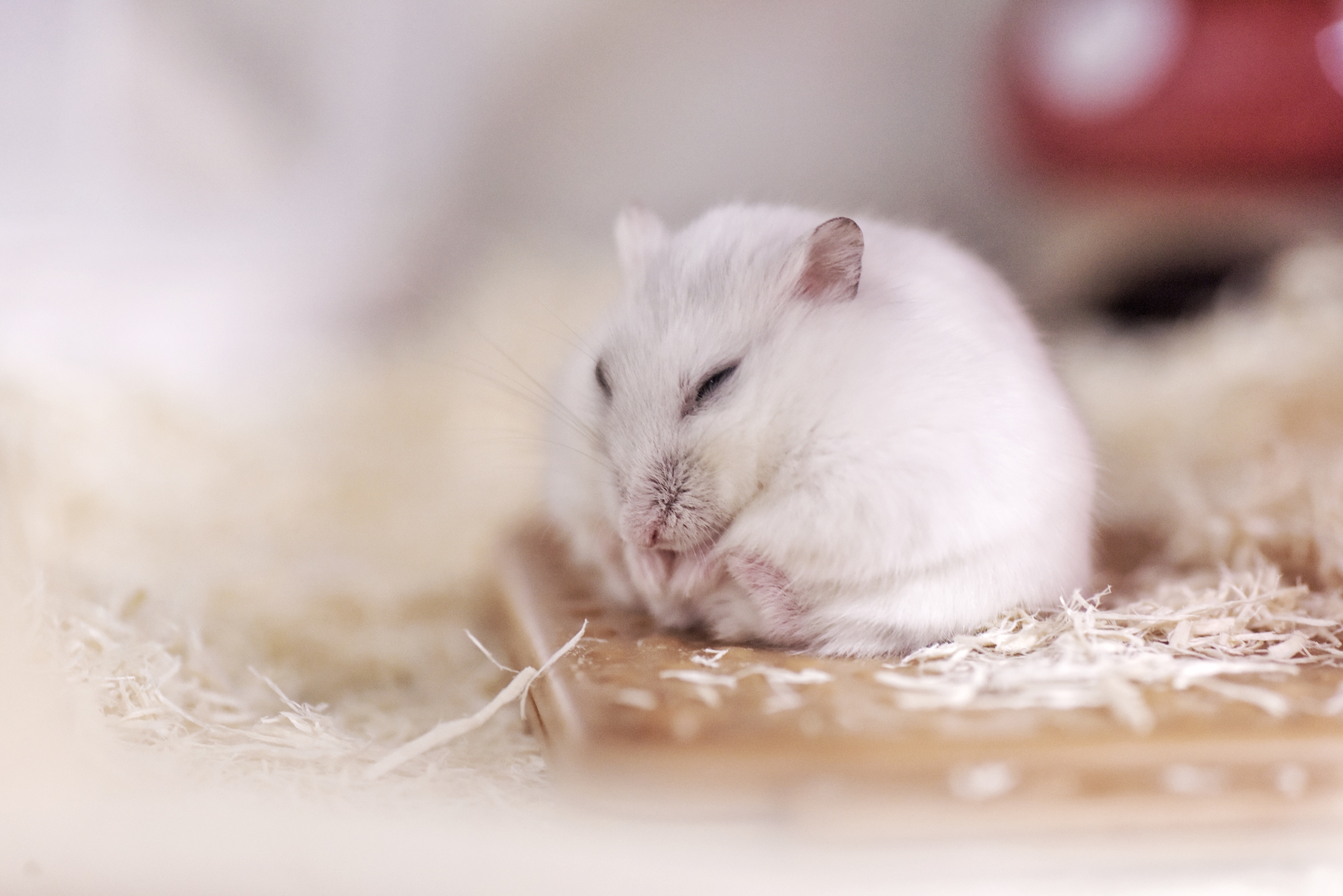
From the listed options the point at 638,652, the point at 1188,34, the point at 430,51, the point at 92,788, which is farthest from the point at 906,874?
the point at 430,51

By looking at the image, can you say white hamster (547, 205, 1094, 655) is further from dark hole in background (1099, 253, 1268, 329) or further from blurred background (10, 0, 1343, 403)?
dark hole in background (1099, 253, 1268, 329)

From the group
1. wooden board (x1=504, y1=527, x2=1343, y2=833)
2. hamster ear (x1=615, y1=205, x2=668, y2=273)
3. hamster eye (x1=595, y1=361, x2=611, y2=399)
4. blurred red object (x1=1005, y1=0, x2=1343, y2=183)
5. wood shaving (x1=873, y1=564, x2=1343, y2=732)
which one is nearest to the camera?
wooden board (x1=504, y1=527, x2=1343, y2=833)

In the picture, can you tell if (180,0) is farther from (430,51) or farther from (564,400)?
(564,400)

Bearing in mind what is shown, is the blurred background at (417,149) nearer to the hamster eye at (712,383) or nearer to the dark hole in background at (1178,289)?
the dark hole in background at (1178,289)

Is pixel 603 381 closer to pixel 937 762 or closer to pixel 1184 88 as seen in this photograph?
pixel 937 762

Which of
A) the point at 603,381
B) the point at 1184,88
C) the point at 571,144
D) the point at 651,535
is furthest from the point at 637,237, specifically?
the point at 571,144

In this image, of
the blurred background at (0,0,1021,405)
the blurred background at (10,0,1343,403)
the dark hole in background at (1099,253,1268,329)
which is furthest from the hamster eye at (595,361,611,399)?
the dark hole in background at (1099,253,1268,329)
